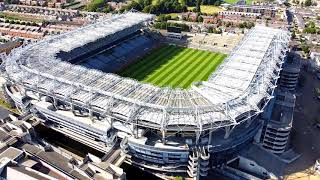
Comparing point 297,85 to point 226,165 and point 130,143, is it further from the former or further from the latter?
point 130,143

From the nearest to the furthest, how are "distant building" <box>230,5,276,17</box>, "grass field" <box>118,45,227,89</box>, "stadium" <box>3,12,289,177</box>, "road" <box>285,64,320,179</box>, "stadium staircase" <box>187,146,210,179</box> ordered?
"stadium staircase" <box>187,146,210,179</box> → "stadium" <box>3,12,289,177</box> → "road" <box>285,64,320,179</box> → "grass field" <box>118,45,227,89</box> → "distant building" <box>230,5,276,17</box>

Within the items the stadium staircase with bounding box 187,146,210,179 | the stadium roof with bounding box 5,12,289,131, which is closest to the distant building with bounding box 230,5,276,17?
the stadium roof with bounding box 5,12,289,131

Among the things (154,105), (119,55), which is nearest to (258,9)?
(119,55)

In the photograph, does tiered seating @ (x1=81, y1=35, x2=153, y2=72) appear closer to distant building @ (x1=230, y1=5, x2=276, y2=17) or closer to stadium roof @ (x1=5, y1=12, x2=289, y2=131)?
stadium roof @ (x1=5, y1=12, x2=289, y2=131)

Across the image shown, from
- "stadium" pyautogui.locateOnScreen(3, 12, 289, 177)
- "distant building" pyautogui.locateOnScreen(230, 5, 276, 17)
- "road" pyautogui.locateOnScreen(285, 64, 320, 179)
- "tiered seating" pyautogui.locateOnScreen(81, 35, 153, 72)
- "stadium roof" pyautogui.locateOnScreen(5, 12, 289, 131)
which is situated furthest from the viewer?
"distant building" pyautogui.locateOnScreen(230, 5, 276, 17)

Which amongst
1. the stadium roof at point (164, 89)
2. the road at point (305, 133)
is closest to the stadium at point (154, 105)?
the stadium roof at point (164, 89)

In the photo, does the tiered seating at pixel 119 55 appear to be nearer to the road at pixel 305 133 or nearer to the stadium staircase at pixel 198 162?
the stadium staircase at pixel 198 162
